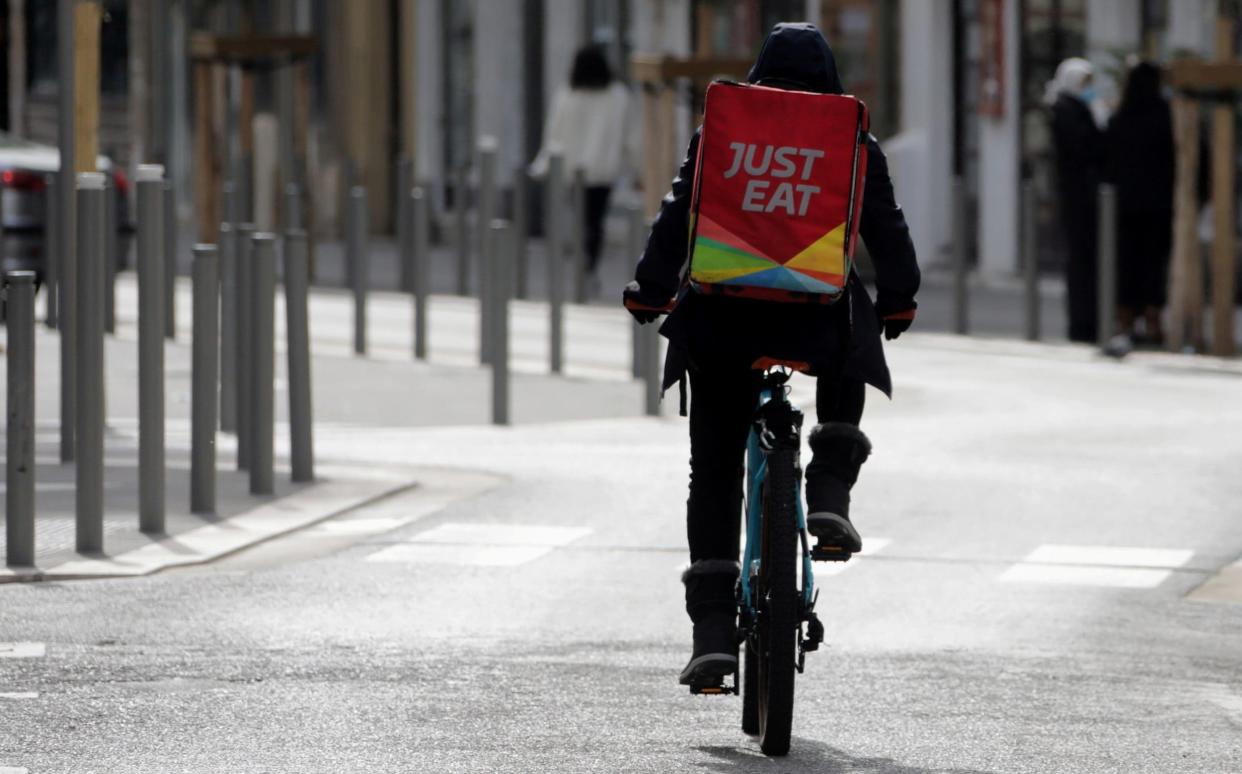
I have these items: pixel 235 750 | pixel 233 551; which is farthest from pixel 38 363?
→ pixel 235 750

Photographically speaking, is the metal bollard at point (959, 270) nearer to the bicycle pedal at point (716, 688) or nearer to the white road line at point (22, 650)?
the white road line at point (22, 650)

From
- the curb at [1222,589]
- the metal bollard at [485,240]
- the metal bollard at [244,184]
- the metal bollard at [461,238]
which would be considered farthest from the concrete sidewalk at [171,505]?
the metal bollard at [461,238]

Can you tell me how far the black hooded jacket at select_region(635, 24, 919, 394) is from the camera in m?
6.73

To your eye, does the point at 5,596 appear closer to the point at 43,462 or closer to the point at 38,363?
the point at 43,462

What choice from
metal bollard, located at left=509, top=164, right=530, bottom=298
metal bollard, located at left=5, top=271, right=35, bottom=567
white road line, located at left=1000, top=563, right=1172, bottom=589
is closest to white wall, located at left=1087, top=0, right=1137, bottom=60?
metal bollard, located at left=509, top=164, right=530, bottom=298

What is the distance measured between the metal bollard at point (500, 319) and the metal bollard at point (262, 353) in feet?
10.2

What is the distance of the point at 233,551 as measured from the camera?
10.0 m

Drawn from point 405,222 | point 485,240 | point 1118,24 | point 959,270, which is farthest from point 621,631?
point 1118,24

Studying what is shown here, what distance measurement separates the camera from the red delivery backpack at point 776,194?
6.60 metres

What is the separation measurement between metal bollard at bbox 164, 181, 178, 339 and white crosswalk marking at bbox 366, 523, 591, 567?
746 cm

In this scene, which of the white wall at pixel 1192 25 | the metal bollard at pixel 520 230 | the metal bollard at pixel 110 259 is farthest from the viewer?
the white wall at pixel 1192 25

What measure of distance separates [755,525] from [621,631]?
1728 mm

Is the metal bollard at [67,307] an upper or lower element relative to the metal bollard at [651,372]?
upper

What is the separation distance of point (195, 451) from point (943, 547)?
2459mm
